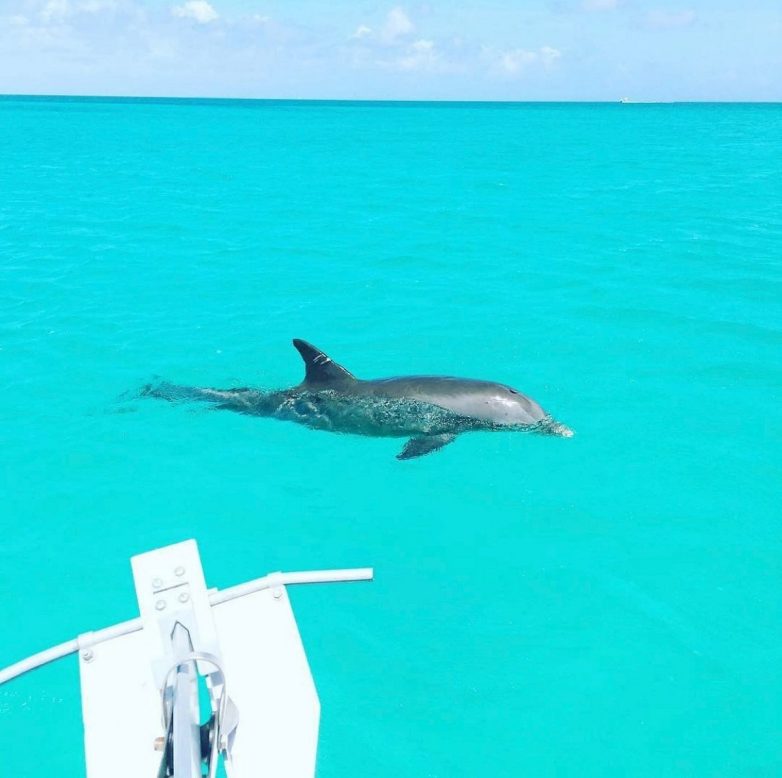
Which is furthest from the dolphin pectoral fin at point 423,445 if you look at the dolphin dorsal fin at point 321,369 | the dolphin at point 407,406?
the dolphin dorsal fin at point 321,369

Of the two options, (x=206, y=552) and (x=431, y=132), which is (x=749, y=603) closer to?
(x=206, y=552)

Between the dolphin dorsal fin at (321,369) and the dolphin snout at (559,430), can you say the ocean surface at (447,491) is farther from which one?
the dolphin dorsal fin at (321,369)

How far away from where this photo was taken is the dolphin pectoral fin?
40.2 feet

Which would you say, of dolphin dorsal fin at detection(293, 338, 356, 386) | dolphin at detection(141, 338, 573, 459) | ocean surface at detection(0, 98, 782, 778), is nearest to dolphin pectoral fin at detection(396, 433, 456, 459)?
dolphin at detection(141, 338, 573, 459)

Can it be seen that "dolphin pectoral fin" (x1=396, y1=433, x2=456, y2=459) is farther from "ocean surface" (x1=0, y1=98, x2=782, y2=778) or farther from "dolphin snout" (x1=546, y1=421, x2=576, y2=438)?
"dolphin snout" (x1=546, y1=421, x2=576, y2=438)

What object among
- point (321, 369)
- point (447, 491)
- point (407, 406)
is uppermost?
point (321, 369)

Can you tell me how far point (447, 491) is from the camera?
12.3 meters

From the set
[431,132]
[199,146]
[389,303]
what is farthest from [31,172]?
[431,132]

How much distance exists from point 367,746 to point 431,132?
305 feet

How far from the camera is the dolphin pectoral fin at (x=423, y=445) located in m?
12.2

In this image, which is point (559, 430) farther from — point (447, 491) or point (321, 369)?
point (321, 369)

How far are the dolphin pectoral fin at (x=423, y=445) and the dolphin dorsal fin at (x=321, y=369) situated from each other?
165 centimetres

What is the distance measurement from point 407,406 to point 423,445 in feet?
2.86

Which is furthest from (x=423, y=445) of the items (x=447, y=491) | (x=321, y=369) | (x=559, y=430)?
(x=559, y=430)
